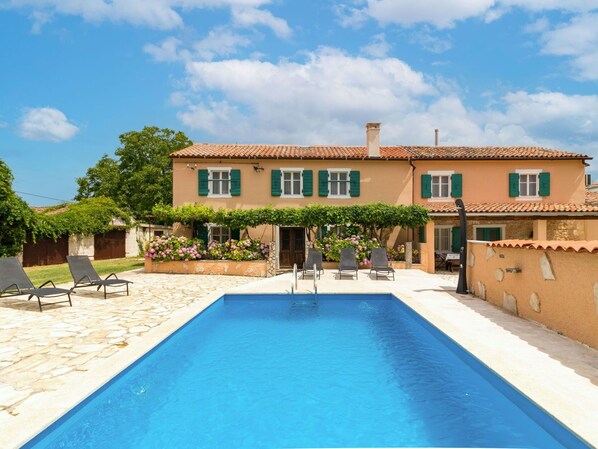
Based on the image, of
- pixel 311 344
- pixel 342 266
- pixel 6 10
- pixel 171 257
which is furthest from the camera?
pixel 171 257

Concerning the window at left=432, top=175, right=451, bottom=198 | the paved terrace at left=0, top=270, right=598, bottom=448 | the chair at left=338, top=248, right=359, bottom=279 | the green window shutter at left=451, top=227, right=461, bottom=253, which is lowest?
the paved terrace at left=0, top=270, right=598, bottom=448

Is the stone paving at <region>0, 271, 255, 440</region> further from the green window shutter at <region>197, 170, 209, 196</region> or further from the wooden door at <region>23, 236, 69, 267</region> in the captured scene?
the wooden door at <region>23, 236, 69, 267</region>

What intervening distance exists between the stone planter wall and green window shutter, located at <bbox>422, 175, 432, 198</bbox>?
968 cm

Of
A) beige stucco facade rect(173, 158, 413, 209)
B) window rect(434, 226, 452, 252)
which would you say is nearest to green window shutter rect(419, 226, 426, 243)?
window rect(434, 226, 452, 252)

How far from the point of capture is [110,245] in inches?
997

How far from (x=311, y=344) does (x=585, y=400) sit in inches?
157

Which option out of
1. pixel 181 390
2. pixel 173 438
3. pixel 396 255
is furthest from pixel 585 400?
pixel 396 255

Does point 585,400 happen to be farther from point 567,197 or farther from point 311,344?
point 567,197

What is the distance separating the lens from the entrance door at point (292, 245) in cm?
1803

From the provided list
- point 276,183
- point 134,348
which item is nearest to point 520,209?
point 276,183

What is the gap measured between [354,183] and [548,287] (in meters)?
12.9

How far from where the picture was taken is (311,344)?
21.2 ft

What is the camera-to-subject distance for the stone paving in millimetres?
3969

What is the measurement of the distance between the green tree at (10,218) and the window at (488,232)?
76.2 feet
